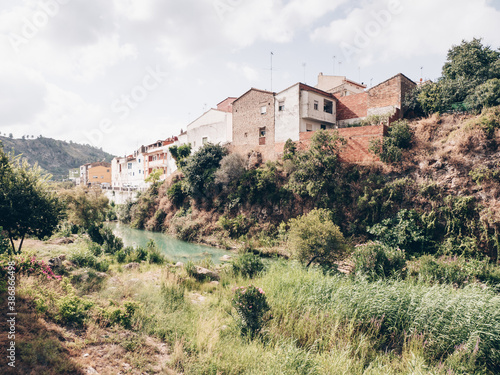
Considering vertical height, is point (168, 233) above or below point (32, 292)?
below

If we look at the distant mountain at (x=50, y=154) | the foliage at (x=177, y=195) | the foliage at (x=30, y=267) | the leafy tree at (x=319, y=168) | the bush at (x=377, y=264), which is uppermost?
the distant mountain at (x=50, y=154)

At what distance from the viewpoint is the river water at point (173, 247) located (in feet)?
69.7

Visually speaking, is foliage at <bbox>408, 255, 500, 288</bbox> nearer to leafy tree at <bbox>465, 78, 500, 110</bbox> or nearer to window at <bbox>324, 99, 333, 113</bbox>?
leafy tree at <bbox>465, 78, 500, 110</bbox>

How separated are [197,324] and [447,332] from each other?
273 inches

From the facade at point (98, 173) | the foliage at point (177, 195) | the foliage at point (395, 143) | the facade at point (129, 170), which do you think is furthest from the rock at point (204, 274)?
the facade at point (98, 173)

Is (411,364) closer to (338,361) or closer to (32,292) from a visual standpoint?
(338,361)

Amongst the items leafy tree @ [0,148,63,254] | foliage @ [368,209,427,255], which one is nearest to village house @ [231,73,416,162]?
foliage @ [368,209,427,255]

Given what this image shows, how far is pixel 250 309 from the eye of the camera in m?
7.70

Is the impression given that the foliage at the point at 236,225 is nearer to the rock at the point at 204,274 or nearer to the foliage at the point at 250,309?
the rock at the point at 204,274

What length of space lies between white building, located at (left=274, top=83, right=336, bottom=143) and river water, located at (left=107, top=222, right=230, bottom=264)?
13187mm

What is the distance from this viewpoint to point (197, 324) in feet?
26.7

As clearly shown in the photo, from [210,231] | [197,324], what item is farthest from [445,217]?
[210,231]

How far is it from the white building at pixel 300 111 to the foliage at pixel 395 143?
8497 mm

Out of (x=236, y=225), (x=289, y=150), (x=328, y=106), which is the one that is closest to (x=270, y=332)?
(x=236, y=225)
